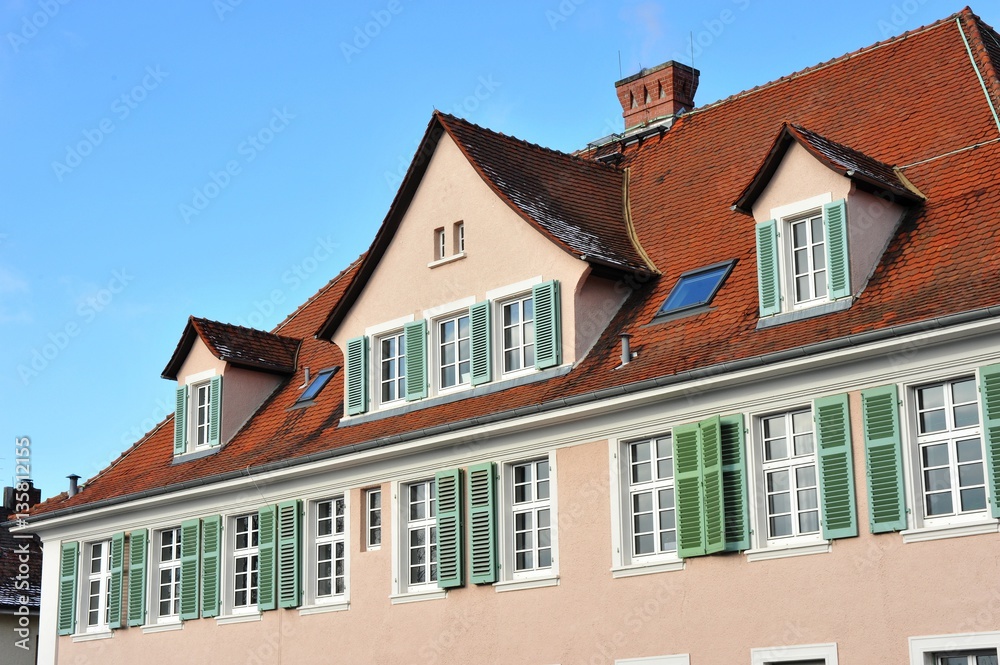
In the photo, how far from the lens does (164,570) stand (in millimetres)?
27000

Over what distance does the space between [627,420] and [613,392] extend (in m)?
0.52

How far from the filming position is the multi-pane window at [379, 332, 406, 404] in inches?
945

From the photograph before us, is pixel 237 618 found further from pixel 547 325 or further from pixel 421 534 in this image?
pixel 547 325

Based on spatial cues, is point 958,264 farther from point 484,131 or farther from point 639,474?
point 484,131

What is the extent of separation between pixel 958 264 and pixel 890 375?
152 cm

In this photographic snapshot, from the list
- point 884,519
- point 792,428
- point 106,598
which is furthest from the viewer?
point 106,598

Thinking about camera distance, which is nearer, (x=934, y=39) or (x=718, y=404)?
(x=718, y=404)

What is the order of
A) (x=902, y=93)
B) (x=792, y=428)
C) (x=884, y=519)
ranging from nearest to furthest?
(x=884, y=519)
(x=792, y=428)
(x=902, y=93)

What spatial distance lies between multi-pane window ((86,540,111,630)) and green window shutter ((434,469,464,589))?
336 inches

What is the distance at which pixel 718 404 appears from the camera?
19.0m

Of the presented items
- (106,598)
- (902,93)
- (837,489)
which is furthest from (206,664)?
(902,93)

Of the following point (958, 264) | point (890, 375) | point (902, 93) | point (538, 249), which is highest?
point (902, 93)

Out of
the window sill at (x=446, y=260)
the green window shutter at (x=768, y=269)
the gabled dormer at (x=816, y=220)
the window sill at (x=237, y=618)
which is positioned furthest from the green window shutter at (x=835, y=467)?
the window sill at (x=237, y=618)

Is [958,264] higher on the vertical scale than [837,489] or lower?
higher
